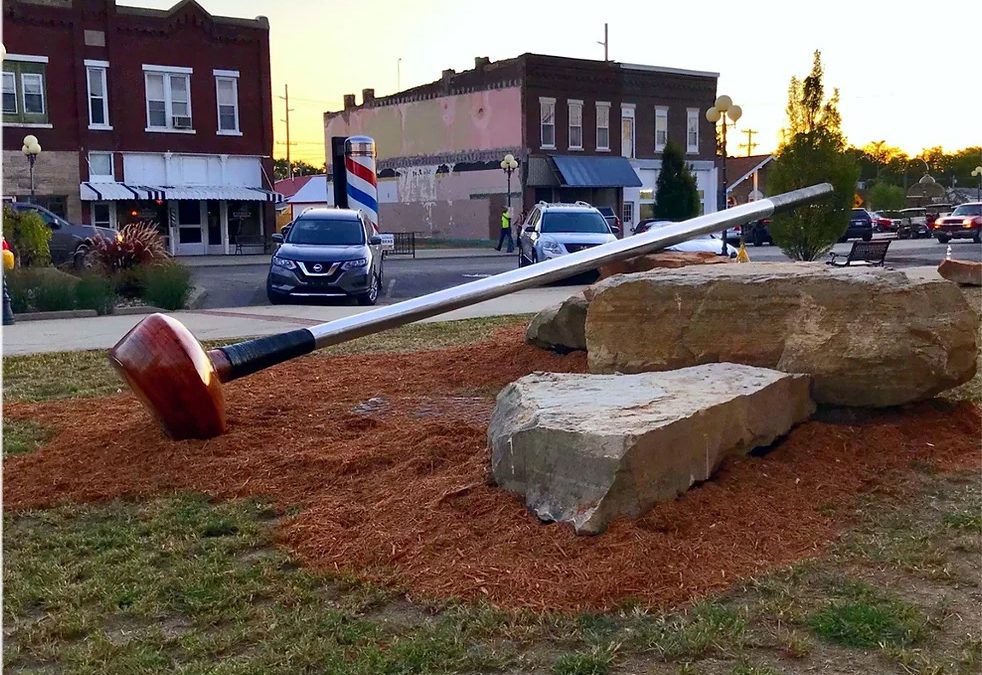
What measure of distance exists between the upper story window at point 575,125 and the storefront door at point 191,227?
685 inches

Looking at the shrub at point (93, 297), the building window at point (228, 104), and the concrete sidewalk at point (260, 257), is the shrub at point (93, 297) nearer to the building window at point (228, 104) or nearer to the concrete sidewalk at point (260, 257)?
the concrete sidewalk at point (260, 257)

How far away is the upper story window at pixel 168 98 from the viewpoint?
35.6m

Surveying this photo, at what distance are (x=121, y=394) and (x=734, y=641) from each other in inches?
219

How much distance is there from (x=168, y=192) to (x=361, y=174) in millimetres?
14375

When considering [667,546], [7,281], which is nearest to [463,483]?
[667,546]

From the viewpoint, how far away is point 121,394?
735 centimetres

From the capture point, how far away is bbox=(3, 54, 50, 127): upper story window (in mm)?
32688

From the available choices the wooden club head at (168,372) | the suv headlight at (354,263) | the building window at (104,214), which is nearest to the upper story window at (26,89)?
the building window at (104,214)

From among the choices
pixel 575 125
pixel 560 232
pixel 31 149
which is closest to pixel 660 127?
pixel 575 125

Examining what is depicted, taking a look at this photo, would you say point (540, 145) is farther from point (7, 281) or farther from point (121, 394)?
point (121, 394)

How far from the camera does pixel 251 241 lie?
123ft

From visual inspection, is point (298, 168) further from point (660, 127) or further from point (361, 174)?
point (361, 174)

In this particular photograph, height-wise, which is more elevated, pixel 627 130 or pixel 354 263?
pixel 627 130

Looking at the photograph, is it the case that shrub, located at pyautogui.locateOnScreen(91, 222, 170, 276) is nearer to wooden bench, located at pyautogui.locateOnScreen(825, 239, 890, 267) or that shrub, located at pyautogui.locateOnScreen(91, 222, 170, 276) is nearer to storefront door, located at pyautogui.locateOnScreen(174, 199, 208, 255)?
wooden bench, located at pyautogui.locateOnScreen(825, 239, 890, 267)
